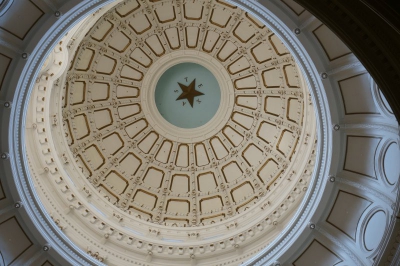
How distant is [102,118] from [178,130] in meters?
4.19

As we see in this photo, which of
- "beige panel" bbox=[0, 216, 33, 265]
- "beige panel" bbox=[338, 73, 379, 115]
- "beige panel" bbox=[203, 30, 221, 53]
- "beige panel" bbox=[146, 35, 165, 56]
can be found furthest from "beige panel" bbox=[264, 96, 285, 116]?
"beige panel" bbox=[0, 216, 33, 265]

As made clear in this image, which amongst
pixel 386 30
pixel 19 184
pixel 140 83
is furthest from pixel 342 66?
pixel 140 83

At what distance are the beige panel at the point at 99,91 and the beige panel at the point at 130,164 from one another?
3.30 meters

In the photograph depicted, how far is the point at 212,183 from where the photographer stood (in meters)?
23.1

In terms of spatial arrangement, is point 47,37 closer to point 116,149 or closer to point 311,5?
point 311,5

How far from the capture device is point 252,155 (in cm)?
2278

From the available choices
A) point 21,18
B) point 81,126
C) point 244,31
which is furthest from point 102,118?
point 21,18

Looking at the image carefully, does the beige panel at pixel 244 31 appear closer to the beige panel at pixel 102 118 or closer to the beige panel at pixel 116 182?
the beige panel at pixel 102 118

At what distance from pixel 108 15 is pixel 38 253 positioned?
10.9m

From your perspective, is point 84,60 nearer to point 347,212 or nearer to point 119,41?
point 119,41

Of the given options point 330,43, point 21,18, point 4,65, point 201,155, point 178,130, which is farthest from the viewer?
point 178,130

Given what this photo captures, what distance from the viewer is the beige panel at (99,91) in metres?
22.0

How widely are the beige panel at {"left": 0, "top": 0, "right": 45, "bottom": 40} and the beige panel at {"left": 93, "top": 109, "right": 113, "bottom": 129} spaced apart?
9.65 meters

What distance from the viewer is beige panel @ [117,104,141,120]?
2328 centimetres
